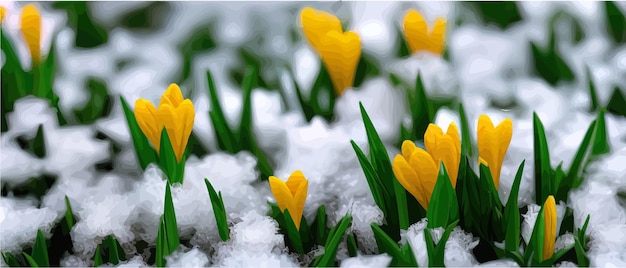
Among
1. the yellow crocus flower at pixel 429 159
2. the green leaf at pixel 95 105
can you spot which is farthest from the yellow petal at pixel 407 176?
the green leaf at pixel 95 105

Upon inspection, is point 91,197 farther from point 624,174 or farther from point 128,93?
point 624,174

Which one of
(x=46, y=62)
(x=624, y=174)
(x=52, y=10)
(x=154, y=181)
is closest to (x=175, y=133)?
(x=154, y=181)

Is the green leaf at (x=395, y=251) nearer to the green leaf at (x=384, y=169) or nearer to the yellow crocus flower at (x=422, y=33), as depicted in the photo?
the green leaf at (x=384, y=169)

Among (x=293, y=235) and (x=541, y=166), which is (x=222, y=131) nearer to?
(x=293, y=235)

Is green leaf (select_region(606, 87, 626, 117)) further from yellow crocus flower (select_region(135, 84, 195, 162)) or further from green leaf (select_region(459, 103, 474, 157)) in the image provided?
yellow crocus flower (select_region(135, 84, 195, 162))

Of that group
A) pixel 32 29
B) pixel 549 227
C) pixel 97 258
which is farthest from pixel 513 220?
pixel 32 29
